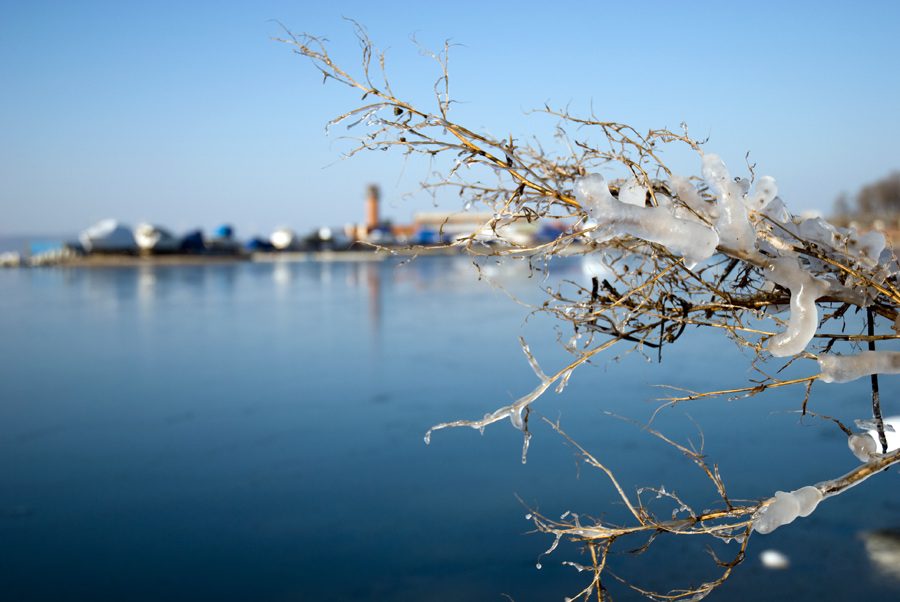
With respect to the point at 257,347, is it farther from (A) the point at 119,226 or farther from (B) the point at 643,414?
(A) the point at 119,226

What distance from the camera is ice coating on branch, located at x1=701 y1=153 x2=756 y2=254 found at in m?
1.88

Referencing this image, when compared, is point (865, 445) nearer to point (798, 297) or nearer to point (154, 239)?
point (798, 297)

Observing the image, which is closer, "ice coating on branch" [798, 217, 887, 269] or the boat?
"ice coating on branch" [798, 217, 887, 269]

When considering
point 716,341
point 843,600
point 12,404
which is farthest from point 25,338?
point 843,600

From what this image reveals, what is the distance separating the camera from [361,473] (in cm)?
602

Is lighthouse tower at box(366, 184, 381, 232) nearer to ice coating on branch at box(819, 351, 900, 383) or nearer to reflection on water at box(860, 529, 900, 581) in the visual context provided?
reflection on water at box(860, 529, 900, 581)

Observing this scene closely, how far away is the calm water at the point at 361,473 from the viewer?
4289mm

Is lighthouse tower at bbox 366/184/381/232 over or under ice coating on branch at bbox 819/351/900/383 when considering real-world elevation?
over

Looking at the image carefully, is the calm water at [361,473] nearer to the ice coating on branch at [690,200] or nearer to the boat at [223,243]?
the ice coating on branch at [690,200]

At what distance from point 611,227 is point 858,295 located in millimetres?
766

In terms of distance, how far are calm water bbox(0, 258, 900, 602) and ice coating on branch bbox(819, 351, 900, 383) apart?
1.00 m

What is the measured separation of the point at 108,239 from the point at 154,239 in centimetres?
321

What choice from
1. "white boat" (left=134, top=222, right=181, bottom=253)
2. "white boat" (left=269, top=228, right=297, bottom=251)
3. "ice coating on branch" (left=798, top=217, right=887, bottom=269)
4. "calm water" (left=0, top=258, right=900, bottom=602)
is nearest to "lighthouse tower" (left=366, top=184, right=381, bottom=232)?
"white boat" (left=269, top=228, right=297, bottom=251)

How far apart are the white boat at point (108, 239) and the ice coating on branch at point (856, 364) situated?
190ft
